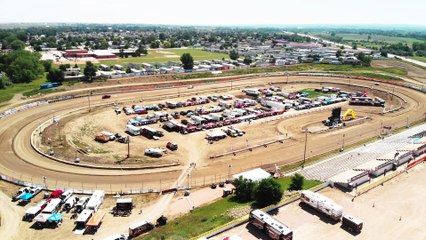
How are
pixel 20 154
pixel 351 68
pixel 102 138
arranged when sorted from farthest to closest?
pixel 351 68 → pixel 102 138 → pixel 20 154

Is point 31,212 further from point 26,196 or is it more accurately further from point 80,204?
point 80,204

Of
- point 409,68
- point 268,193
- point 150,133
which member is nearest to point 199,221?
point 268,193

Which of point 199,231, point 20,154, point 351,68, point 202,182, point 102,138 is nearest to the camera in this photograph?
point 199,231

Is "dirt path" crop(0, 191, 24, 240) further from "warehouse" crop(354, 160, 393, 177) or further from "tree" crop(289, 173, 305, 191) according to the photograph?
"warehouse" crop(354, 160, 393, 177)

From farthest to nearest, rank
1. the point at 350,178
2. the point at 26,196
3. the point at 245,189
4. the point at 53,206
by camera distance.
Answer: the point at 350,178 < the point at 26,196 < the point at 245,189 < the point at 53,206

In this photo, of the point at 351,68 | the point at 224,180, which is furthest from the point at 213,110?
the point at 351,68

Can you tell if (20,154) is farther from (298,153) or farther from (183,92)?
(183,92)

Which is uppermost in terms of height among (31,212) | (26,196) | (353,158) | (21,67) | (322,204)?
(21,67)
